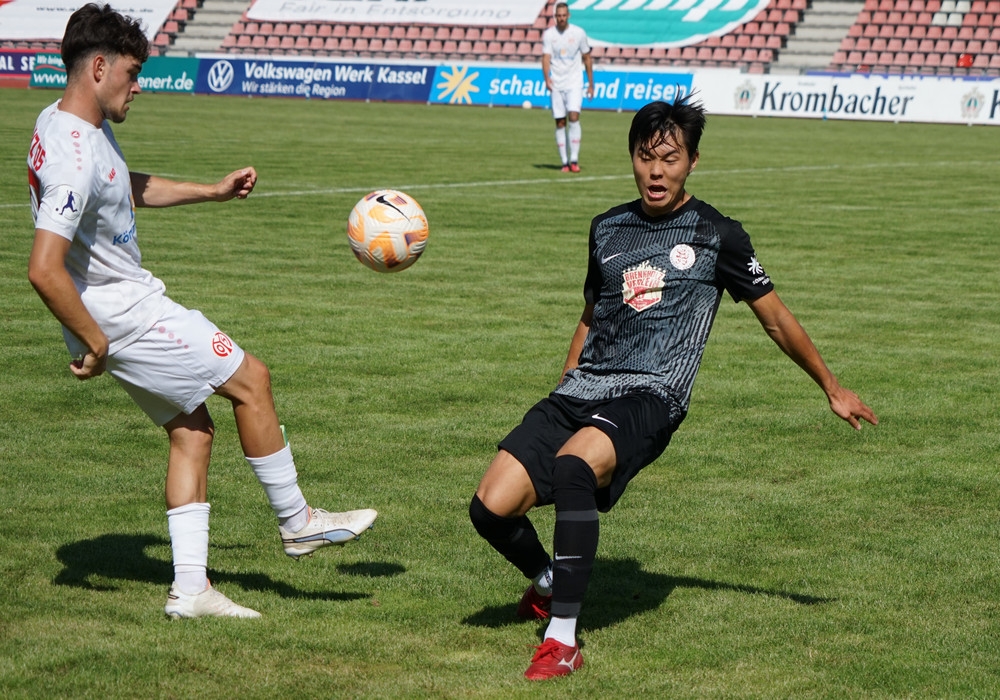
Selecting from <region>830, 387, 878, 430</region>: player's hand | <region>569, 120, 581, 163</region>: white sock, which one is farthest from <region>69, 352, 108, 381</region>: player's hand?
<region>569, 120, 581, 163</region>: white sock

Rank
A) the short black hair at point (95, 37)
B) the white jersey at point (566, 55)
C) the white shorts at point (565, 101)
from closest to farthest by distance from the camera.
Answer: the short black hair at point (95, 37), the white shorts at point (565, 101), the white jersey at point (566, 55)

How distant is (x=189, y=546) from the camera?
4.51m

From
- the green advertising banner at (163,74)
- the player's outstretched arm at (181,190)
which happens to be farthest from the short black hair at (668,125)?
the green advertising banner at (163,74)

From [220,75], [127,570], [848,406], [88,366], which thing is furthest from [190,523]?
[220,75]

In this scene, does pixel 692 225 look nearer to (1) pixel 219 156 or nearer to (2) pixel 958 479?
(2) pixel 958 479

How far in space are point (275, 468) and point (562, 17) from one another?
18579 millimetres

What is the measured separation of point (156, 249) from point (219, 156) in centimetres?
889

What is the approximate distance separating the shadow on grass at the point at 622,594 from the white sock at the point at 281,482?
28.9 inches

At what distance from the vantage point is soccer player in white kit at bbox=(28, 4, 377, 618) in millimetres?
4121

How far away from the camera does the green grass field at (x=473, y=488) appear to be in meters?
4.14

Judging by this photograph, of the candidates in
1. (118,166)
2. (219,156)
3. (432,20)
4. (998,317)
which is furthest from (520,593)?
(432,20)

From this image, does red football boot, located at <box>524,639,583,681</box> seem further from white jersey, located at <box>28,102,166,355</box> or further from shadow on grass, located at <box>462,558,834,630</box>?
white jersey, located at <box>28,102,166,355</box>

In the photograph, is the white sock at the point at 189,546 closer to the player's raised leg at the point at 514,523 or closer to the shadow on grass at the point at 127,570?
the shadow on grass at the point at 127,570

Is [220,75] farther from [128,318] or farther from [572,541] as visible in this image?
[572,541]
